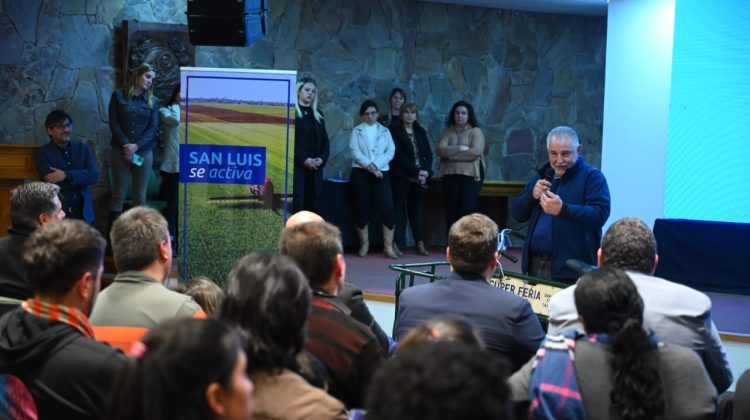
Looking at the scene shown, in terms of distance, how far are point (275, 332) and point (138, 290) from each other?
843 millimetres

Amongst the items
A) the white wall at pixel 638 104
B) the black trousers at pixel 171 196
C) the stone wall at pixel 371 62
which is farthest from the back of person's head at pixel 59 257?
the stone wall at pixel 371 62

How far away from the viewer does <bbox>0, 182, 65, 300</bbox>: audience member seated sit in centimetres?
340

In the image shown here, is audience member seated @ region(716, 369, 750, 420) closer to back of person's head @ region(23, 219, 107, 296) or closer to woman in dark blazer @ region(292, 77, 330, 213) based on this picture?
back of person's head @ region(23, 219, 107, 296)

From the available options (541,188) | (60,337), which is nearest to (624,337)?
(60,337)

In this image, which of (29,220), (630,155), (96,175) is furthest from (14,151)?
(630,155)

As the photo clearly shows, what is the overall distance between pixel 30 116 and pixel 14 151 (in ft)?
3.75

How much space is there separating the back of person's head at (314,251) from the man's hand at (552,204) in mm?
1866

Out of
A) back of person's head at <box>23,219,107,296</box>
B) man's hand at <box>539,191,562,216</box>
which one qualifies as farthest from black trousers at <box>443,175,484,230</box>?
back of person's head at <box>23,219,107,296</box>

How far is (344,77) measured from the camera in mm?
9227

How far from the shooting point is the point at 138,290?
8.27 ft

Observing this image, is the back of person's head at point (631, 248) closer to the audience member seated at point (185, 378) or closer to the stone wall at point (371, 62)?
the audience member seated at point (185, 378)

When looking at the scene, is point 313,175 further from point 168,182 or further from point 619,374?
point 619,374

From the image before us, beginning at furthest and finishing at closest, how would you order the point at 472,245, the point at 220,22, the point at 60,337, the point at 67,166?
the point at 67,166
the point at 220,22
the point at 472,245
the point at 60,337

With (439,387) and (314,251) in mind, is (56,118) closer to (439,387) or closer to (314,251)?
(314,251)
